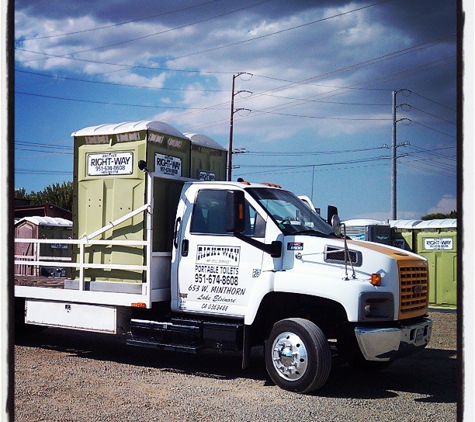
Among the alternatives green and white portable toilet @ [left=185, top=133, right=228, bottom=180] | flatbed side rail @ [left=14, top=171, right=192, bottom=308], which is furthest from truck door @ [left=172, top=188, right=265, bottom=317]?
green and white portable toilet @ [left=185, top=133, right=228, bottom=180]

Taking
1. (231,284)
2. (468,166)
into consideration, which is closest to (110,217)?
(231,284)

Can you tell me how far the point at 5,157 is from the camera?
12.2 ft

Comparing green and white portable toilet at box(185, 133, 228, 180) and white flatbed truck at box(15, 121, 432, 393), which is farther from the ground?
green and white portable toilet at box(185, 133, 228, 180)

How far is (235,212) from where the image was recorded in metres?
7.17

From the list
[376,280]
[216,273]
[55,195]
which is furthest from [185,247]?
[55,195]

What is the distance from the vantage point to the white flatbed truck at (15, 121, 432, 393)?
681 centimetres

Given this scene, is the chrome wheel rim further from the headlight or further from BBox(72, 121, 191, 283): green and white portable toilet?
BBox(72, 121, 191, 283): green and white portable toilet

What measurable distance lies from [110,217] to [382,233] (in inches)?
378

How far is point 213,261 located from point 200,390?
159 centimetres

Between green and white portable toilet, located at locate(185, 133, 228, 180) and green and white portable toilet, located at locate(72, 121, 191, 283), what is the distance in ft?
0.75

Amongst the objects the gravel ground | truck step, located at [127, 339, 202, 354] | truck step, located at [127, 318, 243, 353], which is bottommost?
the gravel ground

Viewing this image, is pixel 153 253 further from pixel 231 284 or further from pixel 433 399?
pixel 433 399

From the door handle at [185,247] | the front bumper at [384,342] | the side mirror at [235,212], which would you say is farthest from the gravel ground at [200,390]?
the side mirror at [235,212]

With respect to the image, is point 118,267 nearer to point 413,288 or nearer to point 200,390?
point 200,390
